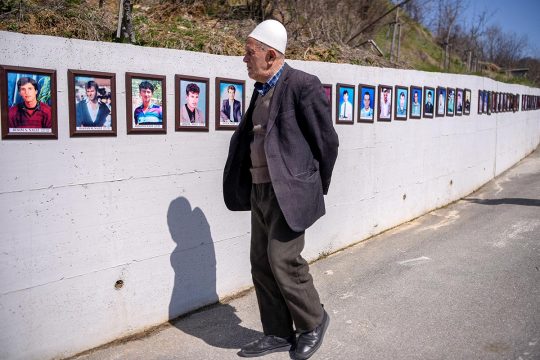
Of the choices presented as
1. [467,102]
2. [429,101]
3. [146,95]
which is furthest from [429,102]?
[146,95]

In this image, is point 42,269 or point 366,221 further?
point 366,221

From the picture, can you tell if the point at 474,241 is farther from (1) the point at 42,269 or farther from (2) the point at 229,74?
(1) the point at 42,269

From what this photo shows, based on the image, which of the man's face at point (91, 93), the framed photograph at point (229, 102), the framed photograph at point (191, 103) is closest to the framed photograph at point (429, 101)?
the framed photograph at point (229, 102)

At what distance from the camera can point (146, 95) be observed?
354cm

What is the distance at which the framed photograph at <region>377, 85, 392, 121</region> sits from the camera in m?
6.17

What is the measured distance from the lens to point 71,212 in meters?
3.22

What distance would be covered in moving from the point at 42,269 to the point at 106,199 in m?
0.59

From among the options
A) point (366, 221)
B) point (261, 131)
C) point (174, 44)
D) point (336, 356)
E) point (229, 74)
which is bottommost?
point (336, 356)

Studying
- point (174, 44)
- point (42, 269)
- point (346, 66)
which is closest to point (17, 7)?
point (174, 44)

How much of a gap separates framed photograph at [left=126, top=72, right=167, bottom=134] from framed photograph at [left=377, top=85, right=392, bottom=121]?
324 centimetres

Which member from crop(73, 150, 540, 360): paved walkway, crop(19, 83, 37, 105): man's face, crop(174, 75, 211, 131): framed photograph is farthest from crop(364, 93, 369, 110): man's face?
crop(19, 83, 37, 105): man's face

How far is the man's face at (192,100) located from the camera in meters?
3.83

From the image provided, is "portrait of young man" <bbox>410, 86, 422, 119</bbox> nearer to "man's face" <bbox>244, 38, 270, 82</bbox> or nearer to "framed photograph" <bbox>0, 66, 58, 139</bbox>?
"man's face" <bbox>244, 38, 270, 82</bbox>

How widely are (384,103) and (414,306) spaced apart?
2892 millimetres
